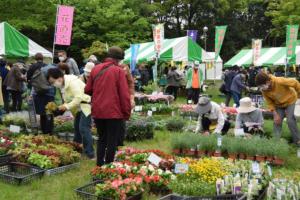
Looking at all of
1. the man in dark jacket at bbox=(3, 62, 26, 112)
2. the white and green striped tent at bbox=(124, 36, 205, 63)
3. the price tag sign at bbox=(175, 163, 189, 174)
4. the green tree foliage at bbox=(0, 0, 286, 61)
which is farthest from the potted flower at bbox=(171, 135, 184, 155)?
the white and green striped tent at bbox=(124, 36, 205, 63)

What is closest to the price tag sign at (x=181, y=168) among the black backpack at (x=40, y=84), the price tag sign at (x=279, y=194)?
the price tag sign at (x=279, y=194)

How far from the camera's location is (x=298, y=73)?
28672 mm

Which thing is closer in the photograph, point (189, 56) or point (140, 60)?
point (189, 56)

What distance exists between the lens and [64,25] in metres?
13.3

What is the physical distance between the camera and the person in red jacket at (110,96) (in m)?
5.43

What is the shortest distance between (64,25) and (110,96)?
8.49 metres

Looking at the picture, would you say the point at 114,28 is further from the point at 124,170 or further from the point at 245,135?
the point at 124,170

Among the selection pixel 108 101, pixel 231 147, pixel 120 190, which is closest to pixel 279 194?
pixel 120 190

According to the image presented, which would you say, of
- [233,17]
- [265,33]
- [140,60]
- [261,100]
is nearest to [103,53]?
[261,100]

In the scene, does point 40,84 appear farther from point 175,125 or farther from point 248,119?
point 248,119

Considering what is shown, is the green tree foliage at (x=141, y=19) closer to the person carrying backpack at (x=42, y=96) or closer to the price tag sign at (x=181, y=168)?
the person carrying backpack at (x=42, y=96)

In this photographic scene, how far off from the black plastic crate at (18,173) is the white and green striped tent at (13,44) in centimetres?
813

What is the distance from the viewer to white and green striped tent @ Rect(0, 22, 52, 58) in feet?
43.9

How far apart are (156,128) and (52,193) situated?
5.43 metres
